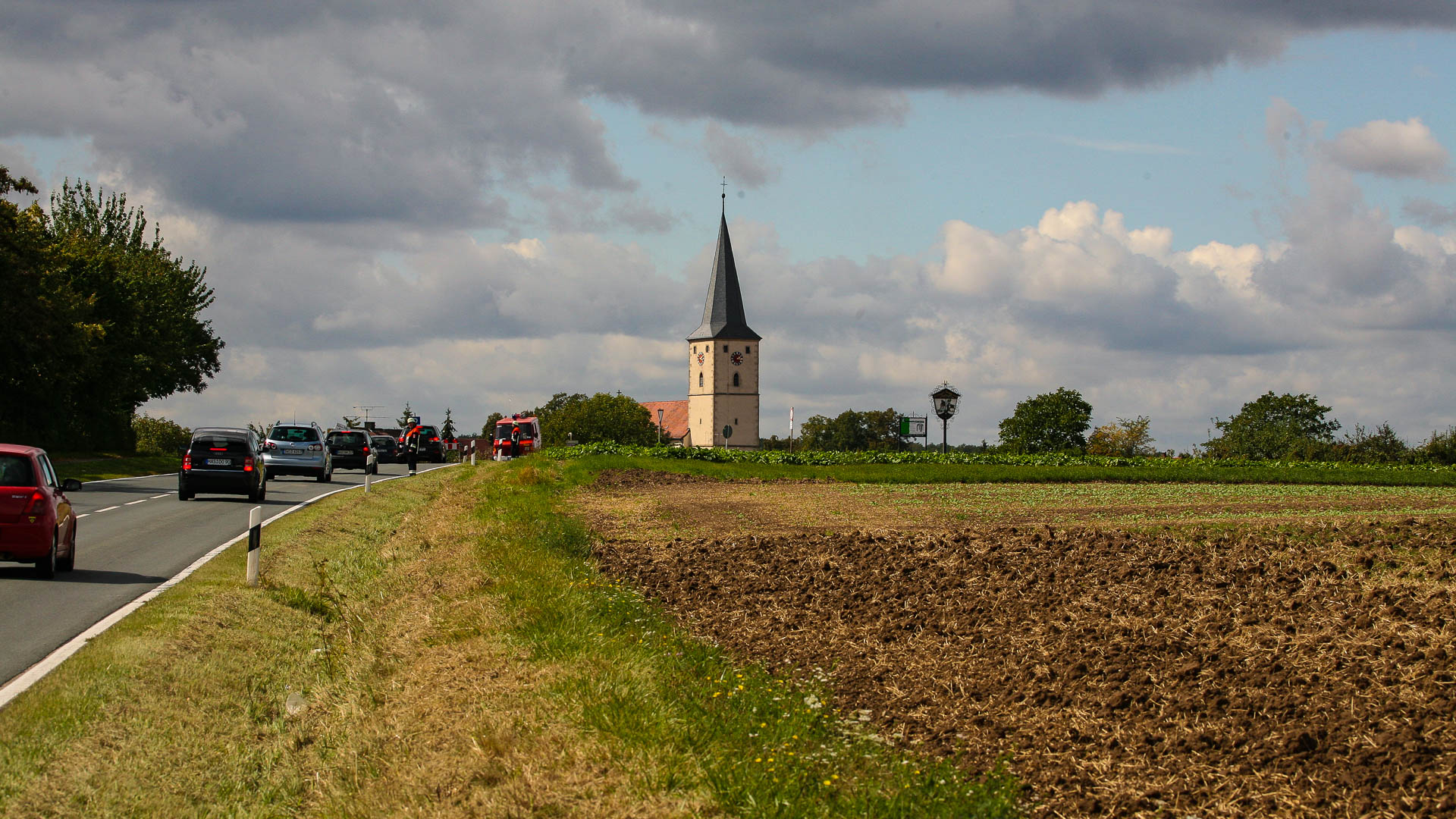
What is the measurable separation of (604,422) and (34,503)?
153732 mm

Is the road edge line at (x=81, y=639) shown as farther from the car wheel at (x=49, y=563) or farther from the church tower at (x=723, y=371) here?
the church tower at (x=723, y=371)

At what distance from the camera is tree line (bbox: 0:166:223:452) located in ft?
142

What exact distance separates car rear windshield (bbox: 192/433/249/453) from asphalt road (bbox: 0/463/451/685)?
1.22 metres

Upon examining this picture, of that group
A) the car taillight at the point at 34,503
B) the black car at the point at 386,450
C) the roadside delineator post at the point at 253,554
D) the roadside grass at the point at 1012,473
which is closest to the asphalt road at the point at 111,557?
the car taillight at the point at 34,503

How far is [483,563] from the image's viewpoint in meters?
14.7

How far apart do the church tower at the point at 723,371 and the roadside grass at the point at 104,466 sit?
94150 millimetres

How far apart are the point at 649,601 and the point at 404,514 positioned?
1662 centimetres

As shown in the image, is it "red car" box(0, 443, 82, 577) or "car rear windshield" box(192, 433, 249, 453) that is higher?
"car rear windshield" box(192, 433, 249, 453)

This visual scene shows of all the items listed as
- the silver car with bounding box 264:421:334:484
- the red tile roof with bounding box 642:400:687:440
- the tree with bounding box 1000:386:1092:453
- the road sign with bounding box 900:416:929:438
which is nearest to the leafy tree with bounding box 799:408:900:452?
the red tile roof with bounding box 642:400:687:440

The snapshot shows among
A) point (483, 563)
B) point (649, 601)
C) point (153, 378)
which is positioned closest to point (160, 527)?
point (483, 563)

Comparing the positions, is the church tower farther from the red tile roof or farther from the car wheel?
the car wheel

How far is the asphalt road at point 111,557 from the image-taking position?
12.0m

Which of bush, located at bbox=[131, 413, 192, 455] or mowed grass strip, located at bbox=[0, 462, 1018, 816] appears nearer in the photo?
mowed grass strip, located at bbox=[0, 462, 1018, 816]

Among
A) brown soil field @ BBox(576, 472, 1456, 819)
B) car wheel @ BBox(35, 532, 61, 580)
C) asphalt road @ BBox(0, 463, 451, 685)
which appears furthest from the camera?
car wheel @ BBox(35, 532, 61, 580)
